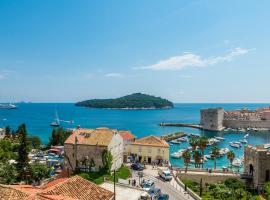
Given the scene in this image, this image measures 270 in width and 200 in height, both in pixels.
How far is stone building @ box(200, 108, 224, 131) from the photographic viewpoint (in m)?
155

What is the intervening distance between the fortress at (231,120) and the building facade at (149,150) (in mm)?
101852

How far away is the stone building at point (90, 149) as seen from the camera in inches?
1843

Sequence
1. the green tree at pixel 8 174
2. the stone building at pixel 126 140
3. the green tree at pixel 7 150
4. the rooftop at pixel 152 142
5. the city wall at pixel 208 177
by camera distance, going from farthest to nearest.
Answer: the stone building at pixel 126 140
the green tree at pixel 7 150
the rooftop at pixel 152 142
the city wall at pixel 208 177
the green tree at pixel 8 174

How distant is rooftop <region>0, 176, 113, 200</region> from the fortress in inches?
5407

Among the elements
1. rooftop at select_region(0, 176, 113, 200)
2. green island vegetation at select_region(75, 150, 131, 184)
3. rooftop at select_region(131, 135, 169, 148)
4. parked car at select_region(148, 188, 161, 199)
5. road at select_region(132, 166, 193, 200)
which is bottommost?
road at select_region(132, 166, 193, 200)

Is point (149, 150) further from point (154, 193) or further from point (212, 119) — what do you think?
point (212, 119)

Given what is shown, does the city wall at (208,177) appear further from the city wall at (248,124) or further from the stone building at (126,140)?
the city wall at (248,124)

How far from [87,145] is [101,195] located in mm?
25036

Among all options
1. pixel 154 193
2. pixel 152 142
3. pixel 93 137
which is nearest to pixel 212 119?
pixel 152 142

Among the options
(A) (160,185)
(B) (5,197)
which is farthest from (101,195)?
(A) (160,185)

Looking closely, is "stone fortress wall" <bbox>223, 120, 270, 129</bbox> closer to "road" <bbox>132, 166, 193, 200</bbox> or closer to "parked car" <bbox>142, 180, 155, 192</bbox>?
"road" <bbox>132, 166, 193, 200</bbox>

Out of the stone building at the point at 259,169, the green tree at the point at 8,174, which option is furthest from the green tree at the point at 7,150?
the stone building at the point at 259,169

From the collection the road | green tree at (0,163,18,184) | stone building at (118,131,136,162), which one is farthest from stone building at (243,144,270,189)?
green tree at (0,163,18,184)

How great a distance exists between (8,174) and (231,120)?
136955 mm
